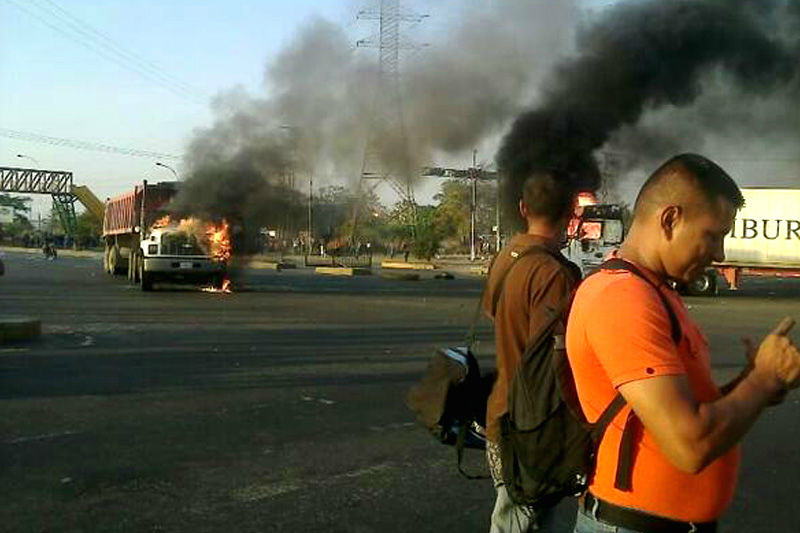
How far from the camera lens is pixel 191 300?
19250mm

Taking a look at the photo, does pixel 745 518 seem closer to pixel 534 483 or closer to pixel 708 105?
pixel 534 483

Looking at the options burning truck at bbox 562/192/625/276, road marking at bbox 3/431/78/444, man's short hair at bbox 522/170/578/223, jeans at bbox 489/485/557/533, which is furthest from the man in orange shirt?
burning truck at bbox 562/192/625/276

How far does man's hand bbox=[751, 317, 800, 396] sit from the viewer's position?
1810mm

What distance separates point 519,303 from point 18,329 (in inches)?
398

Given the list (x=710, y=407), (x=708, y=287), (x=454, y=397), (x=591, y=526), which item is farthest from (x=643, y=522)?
(x=708, y=287)

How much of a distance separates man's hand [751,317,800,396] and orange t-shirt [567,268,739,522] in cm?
15

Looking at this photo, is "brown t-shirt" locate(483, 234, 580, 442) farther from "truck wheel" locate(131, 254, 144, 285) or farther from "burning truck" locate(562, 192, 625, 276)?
"truck wheel" locate(131, 254, 144, 285)

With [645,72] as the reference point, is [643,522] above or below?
below

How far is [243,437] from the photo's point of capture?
6.30m

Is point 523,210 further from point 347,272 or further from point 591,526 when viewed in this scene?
point 347,272

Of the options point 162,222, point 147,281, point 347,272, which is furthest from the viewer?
point 347,272

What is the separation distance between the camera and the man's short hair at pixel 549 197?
10.6ft

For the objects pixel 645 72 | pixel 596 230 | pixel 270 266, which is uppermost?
pixel 645 72

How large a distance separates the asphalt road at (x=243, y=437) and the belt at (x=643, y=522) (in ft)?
8.39
